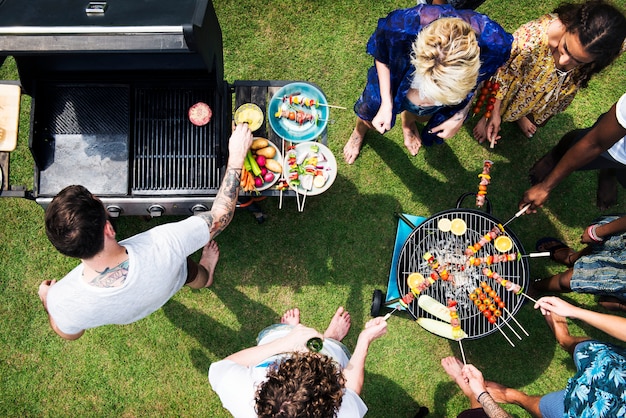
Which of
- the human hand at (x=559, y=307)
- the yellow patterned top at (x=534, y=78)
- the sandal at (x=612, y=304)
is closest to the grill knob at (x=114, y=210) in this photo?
the yellow patterned top at (x=534, y=78)

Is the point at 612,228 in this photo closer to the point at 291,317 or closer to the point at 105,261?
the point at 291,317

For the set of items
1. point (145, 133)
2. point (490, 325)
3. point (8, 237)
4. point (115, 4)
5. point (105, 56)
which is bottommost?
point (8, 237)

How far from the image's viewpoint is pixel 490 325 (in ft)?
12.9

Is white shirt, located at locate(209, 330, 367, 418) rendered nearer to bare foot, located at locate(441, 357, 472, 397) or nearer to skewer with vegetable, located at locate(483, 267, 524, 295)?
bare foot, located at locate(441, 357, 472, 397)

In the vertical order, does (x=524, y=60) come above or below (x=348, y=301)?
above

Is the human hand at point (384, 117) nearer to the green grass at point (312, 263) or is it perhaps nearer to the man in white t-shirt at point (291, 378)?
the green grass at point (312, 263)

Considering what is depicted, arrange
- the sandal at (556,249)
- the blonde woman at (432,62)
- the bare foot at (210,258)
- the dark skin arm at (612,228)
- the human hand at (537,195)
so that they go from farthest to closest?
the sandal at (556,249)
the bare foot at (210,258)
the human hand at (537,195)
the dark skin arm at (612,228)
the blonde woman at (432,62)

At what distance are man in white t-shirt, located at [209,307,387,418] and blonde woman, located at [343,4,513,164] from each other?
175 cm

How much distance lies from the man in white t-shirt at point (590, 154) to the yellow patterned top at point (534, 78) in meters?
0.38

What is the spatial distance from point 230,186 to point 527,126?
3.15 m

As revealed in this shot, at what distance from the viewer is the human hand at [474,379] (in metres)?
3.82

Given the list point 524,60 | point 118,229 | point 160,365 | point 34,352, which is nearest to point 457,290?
point 524,60

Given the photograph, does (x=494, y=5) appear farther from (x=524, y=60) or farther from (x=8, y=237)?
(x=8, y=237)

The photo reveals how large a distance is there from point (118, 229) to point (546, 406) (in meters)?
4.14
